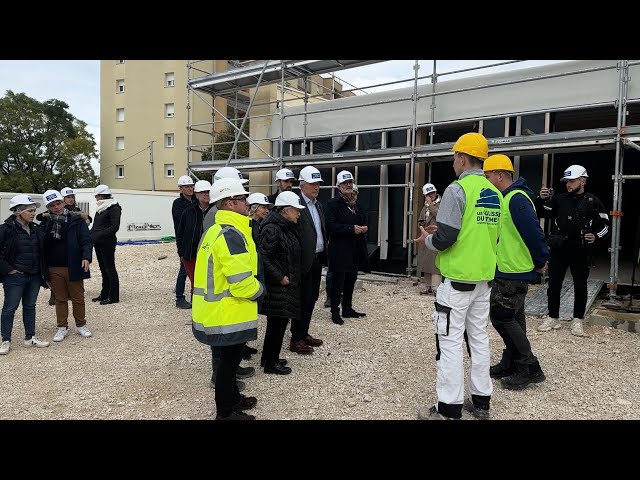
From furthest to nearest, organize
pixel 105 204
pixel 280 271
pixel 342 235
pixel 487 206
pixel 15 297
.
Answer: pixel 105 204, pixel 342 235, pixel 15 297, pixel 280 271, pixel 487 206

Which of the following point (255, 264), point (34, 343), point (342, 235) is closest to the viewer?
point (255, 264)

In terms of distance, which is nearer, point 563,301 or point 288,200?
point 288,200

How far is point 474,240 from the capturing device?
296 cm

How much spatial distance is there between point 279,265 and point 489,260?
1780 mm

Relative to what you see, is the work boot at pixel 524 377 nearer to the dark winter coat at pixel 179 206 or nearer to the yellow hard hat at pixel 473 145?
the yellow hard hat at pixel 473 145

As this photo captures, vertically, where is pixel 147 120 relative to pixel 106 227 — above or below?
above

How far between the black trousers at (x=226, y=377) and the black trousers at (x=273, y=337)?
0.88 m

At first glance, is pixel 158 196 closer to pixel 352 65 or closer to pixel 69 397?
pixel 352 65

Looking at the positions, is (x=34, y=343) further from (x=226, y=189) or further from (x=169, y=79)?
(x=169, y=79)

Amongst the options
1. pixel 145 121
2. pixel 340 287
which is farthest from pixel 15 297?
pixel 145 121

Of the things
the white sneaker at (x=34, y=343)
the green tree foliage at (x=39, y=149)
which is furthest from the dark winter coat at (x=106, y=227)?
the green tree foliage at (x=39, y=149)

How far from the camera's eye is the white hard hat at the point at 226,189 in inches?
118

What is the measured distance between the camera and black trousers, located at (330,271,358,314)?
5.73 meters
